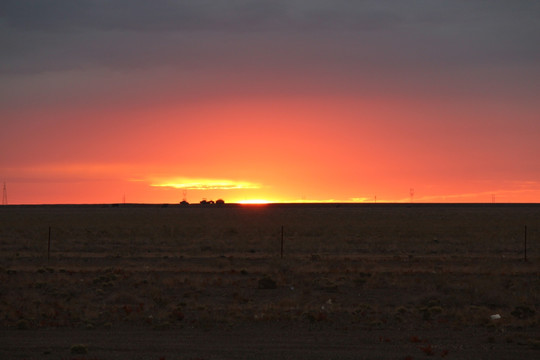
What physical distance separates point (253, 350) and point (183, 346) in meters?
1.65

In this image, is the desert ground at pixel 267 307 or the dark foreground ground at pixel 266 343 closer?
the dark foreground ground at pixel 266 343

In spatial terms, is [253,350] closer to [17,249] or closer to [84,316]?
[84,316]

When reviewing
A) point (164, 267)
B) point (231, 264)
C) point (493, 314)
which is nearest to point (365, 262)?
point (231, 264)

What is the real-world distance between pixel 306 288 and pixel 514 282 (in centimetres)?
766

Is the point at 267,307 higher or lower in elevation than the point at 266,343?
higher

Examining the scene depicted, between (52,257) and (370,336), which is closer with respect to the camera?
(370,336)

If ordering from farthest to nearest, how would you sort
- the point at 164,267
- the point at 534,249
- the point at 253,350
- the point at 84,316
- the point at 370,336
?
the point at 534,249 < the point at 164,267 < the point at 84,316 < the point at 370,336 < the point at 253,350

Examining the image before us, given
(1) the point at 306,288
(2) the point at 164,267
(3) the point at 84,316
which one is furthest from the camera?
(2) the point at 164,267

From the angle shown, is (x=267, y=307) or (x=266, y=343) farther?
(x=267, y=307)

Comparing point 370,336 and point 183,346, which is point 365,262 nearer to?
point 370,336

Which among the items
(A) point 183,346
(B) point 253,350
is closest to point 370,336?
(B) point 253,350

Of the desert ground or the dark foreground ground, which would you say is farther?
the desert ground

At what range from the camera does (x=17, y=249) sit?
3869 cm

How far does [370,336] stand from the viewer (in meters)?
15.1
